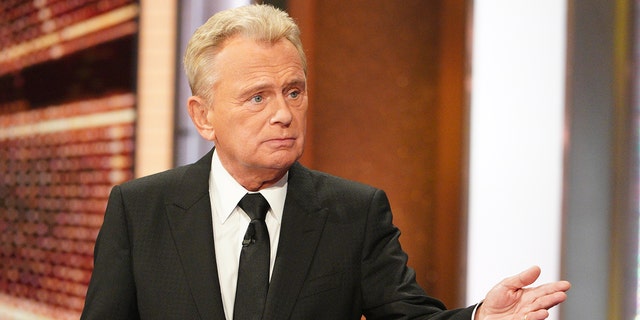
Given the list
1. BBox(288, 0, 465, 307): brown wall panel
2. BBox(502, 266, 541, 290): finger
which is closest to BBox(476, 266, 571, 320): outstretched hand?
BBox(502, 266, 541, 290): finger

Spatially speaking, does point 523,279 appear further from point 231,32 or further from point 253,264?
point 231,32

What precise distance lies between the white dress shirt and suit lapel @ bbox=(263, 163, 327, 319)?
1.1 inches

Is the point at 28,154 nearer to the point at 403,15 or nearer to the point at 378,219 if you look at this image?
the point at 403,15

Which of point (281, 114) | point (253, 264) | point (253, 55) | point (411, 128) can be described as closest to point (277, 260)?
point (253, 264)

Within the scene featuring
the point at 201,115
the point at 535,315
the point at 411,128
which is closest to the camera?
the point at 535,315

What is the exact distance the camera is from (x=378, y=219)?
153 centimetres

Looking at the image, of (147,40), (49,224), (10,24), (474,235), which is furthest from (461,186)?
(10,24)

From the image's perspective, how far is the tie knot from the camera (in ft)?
4.90

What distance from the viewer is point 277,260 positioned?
1449 millimetres

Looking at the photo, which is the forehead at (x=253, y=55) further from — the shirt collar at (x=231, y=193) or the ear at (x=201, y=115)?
the shirt collar at (x=231, y=193)

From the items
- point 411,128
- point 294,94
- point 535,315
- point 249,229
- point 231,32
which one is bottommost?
point 535,315

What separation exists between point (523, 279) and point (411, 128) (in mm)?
1541

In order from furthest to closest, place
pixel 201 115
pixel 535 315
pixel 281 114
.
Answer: pixel 201 115, pixel 281 114, pixel 535 315

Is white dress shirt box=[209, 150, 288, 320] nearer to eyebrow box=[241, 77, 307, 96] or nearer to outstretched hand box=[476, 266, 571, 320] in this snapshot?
eyebrow box=[241, 77, 307, 96]
